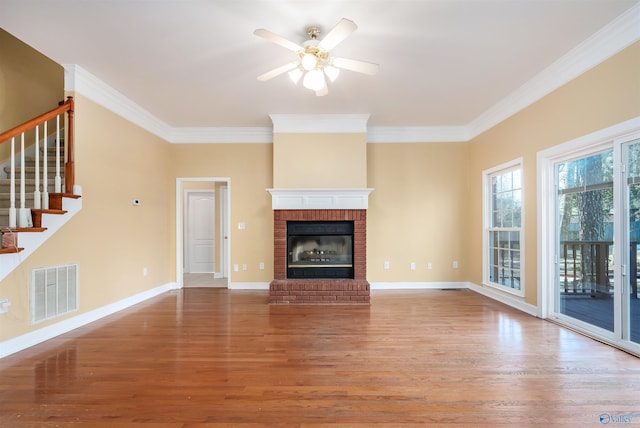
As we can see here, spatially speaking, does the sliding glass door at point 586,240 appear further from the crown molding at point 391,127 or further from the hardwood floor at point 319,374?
the crown molding at point 391,127

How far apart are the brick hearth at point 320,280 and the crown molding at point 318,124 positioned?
1274 millimetres

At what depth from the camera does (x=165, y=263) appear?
5.28 m

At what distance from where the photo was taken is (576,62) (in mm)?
3074

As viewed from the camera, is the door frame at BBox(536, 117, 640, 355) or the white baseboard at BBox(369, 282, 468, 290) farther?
the white baseboard at BBox(369, 282, 468, 290)

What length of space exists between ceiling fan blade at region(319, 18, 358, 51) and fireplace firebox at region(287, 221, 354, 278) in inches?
115

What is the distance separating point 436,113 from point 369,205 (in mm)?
1804

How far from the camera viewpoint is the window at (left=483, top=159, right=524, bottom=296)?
417 centimetres

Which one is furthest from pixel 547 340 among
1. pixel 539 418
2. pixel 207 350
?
pixel 207 350

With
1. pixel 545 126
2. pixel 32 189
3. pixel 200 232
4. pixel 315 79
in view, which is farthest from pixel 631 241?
pixel 200 232

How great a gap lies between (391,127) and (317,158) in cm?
147

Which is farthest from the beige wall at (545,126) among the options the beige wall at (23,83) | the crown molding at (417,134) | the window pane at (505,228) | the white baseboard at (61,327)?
the beige wall at (23,83)

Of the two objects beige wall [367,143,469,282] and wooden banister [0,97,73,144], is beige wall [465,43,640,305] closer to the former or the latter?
beige wall [367,143,469,282]

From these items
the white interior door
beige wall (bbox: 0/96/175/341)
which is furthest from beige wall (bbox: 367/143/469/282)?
the white interior door

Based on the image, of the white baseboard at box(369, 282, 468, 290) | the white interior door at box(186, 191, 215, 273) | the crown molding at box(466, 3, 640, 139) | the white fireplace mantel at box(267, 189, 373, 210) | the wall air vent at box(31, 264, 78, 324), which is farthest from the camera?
the white interior door at box(186, 191, 215, 273)
